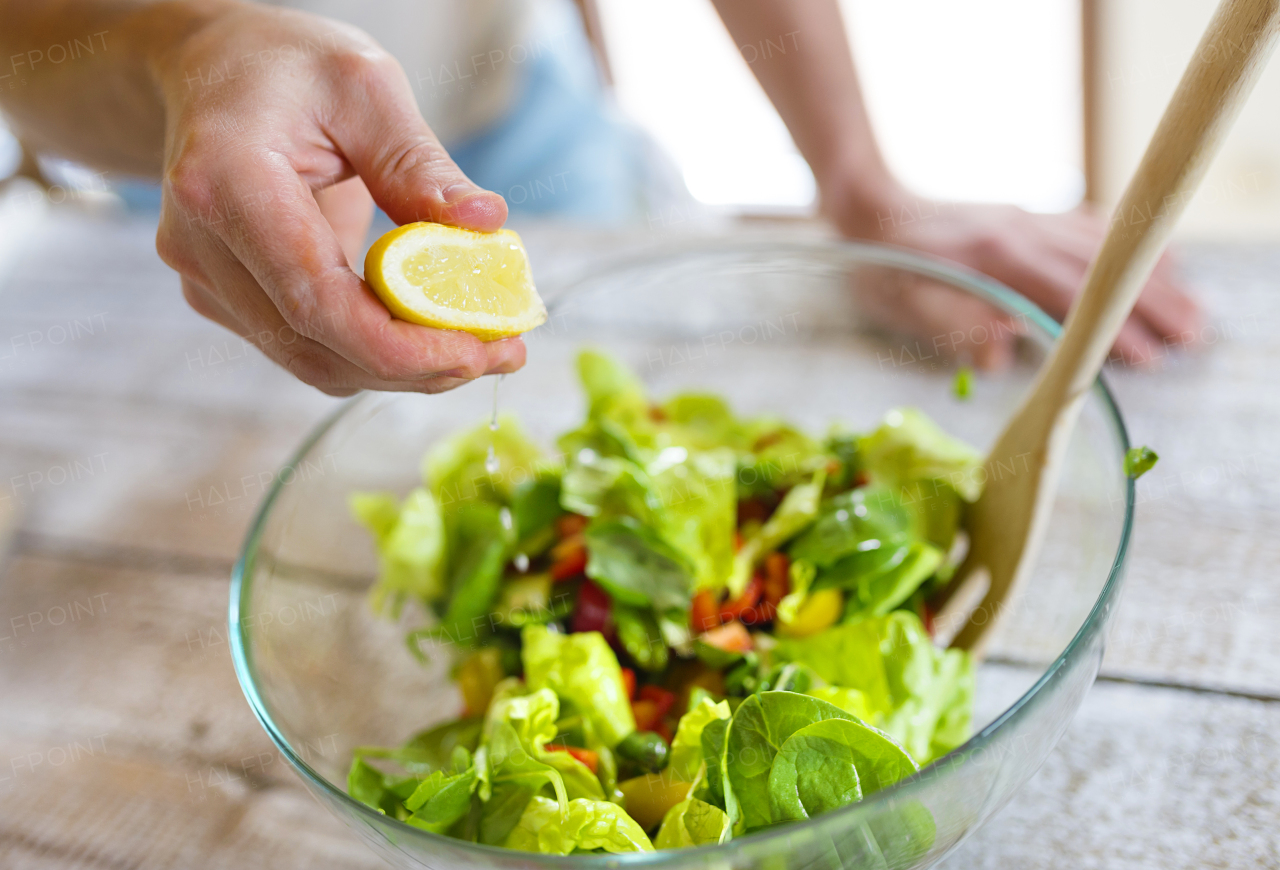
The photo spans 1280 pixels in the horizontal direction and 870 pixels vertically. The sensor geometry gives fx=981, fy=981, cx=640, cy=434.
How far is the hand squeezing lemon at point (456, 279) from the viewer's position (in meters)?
0.46

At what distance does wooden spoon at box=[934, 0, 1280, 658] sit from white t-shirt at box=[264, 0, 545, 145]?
0.94 m

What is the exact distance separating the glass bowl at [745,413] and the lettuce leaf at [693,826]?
6cm

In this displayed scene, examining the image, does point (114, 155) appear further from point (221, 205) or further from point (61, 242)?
point (61, 242)

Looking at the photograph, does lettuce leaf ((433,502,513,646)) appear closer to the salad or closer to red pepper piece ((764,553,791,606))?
the salad

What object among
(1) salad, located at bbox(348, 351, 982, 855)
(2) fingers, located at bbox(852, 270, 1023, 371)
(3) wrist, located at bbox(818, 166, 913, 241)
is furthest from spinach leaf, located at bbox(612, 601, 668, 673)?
(3) wrist, located at bbox(818, 166, 913, 241)

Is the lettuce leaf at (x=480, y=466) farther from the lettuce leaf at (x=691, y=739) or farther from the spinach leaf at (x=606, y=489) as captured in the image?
the lettuce leaf at (x=691, y=739)

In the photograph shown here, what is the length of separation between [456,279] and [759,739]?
273mm

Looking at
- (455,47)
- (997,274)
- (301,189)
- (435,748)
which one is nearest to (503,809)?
(435,748)

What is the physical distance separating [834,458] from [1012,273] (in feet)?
1.03

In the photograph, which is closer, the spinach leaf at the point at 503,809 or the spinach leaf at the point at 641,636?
the spinach leaf at the point at 503,809

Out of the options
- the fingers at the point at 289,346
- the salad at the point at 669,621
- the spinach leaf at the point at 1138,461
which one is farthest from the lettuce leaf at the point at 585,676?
the spinach leaf at the point at 1138,461

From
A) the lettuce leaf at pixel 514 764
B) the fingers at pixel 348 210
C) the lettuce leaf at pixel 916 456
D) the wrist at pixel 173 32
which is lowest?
the lettuce leaf at pixel 514 764

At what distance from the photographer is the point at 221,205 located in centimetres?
47

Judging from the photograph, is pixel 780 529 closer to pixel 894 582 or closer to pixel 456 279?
pixel 894 582
